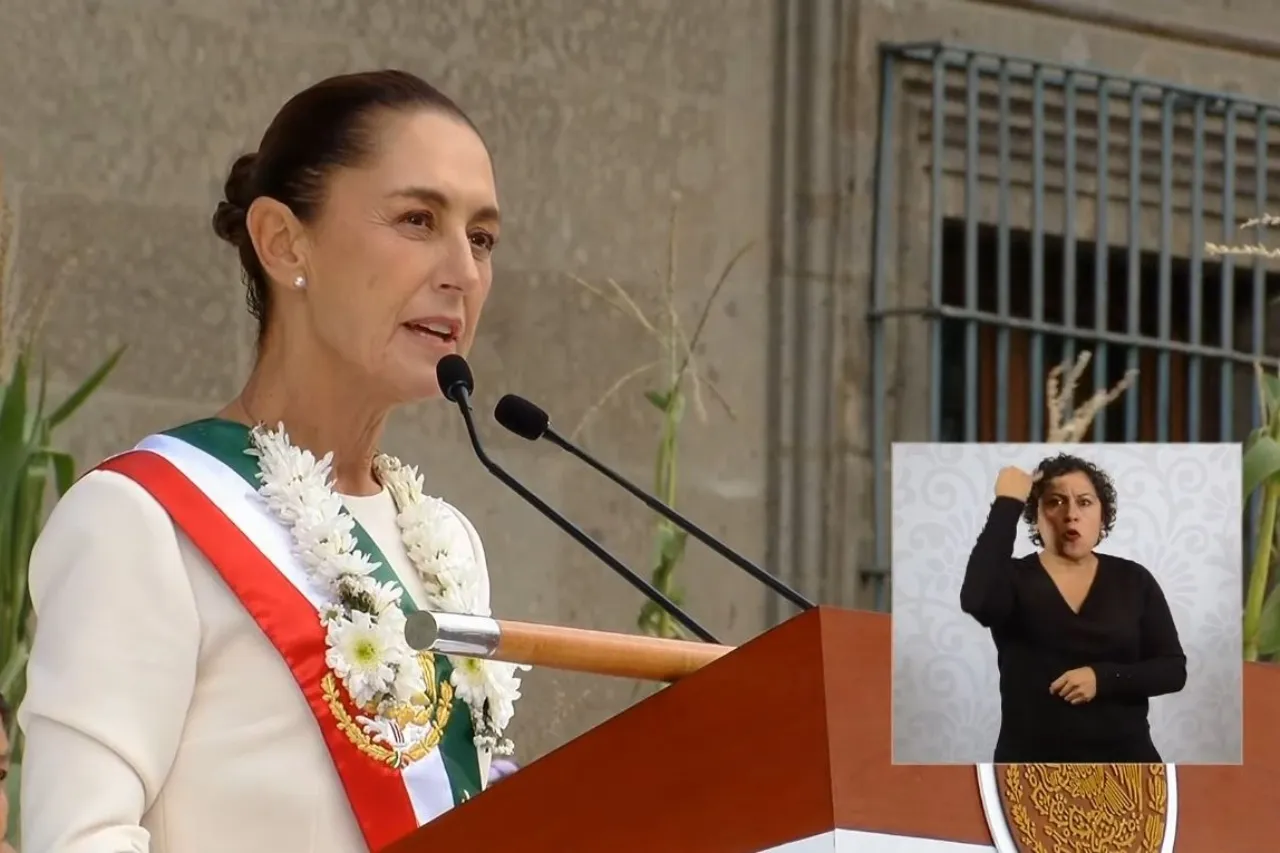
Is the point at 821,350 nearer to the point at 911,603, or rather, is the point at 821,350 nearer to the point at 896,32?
the point at 896,32

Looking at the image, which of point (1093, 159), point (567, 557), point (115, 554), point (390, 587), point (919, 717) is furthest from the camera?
point (1093, 159)

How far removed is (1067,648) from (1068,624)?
15 mm

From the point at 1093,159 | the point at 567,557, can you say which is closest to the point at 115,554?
the point at 567,557

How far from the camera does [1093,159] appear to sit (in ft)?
18.3

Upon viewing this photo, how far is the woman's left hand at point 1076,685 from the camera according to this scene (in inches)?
66.1

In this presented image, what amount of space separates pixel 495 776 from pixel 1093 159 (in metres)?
3.44

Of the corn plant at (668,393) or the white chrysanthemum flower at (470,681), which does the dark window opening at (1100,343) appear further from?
the white chrysanthemum flower at (470,681)

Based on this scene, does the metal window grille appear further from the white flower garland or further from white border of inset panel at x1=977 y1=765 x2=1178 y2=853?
white border of inset panel at x1=977 y1=765 x2=1178 y2=853

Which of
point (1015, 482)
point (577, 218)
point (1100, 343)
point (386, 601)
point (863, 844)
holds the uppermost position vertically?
point (577, 218)

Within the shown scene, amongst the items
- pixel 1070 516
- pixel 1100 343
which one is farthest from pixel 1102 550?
pixel 1100 343

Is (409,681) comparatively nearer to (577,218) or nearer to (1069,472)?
(1069,472)

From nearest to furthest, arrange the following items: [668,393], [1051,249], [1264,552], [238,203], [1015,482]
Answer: [1015,482] < [238,203] < [1264,552] < [668,393] < [1051,249]

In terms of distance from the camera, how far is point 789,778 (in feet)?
5.29

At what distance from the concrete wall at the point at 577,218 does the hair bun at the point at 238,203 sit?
1.90m
